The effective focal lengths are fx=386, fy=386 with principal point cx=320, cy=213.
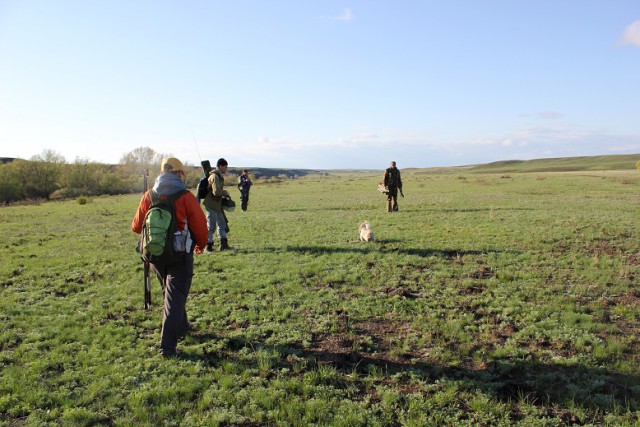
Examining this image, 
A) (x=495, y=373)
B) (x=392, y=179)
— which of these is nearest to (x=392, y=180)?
(x=392, y=179)

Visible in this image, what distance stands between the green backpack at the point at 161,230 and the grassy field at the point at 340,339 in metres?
1.51

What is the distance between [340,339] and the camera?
634 centimetres

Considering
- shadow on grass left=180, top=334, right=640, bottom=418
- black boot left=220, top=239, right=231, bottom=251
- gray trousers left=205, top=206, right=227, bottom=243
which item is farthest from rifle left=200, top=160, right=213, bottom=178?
shadow on grass left=180, top=334, right=640, bottom=418

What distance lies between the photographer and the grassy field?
14.8 feet

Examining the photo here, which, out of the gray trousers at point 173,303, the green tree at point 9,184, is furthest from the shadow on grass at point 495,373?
the green tree at point 9,184

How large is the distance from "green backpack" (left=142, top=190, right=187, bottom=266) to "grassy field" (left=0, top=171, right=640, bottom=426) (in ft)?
4.96

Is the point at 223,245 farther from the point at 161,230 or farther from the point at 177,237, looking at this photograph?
the point at 161,230

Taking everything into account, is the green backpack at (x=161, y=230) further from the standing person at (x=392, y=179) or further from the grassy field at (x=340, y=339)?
the standing person at (x=392, y=179)

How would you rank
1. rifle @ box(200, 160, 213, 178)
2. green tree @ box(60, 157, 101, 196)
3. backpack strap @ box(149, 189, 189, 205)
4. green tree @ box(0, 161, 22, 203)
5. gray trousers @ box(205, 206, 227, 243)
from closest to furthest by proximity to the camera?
1. backpack strap @ box(149, 189, 189, 205)
2. rifle @ box(200, 160, 213, 178)
3. gray trousers @ box(205, 206, 227, 243)
4. green tree @ box(0, 161, 22, 203)
5. green tree @ box(60, 157, 101, 196)

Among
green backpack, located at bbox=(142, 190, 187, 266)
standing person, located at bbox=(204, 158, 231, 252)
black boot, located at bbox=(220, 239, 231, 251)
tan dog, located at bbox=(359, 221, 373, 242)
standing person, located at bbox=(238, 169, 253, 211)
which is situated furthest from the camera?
standing person, located at bbox=(238, 169, 253, 211)

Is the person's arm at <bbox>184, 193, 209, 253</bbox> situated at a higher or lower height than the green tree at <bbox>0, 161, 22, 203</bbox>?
lower

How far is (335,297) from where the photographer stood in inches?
327

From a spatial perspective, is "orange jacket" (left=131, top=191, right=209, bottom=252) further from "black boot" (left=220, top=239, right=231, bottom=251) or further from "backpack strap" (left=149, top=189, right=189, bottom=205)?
"black boot" (left=220, top=239, right=231, bottom=251)

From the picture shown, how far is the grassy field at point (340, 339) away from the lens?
177 inches
